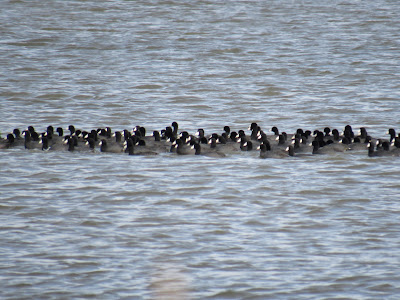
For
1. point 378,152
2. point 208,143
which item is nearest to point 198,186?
point 208,143

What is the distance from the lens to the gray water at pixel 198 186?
10.1m

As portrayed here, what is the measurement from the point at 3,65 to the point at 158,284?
22619mm

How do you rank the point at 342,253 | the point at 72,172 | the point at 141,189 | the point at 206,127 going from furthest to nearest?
the point at 206,127 → the point at 72,172 → the point at 141,189 → the point at 342,253

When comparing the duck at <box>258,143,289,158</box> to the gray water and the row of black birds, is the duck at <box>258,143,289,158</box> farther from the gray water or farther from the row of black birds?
the gray water

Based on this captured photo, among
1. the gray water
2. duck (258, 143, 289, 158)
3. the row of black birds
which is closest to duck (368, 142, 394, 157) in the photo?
the row of black birds

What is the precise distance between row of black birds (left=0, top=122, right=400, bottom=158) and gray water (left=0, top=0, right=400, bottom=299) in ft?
0.97

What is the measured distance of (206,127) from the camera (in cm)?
2053

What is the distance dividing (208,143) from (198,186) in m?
3.19

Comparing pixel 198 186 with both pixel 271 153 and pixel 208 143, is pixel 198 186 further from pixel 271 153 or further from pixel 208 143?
pixel 208 143

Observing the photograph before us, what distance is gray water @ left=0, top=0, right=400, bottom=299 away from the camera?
33.1 feet

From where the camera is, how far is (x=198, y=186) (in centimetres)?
1477

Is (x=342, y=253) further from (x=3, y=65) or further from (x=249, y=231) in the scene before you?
(x=3, y=65)

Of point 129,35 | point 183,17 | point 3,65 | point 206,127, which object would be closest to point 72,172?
point 206,127

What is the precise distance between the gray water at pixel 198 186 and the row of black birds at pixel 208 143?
0.97 ft
